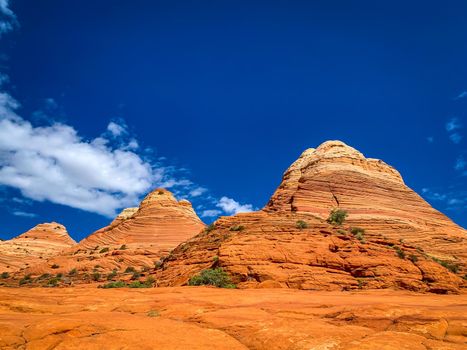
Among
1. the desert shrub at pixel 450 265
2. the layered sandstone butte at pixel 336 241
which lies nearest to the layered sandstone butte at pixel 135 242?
the layered sandstone butte at pixel 336 241

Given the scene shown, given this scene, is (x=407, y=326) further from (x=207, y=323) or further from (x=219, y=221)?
(x=219, y=221)

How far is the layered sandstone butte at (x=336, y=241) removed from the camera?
79.7 feet

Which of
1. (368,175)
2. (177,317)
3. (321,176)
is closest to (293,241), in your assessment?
(177,317)

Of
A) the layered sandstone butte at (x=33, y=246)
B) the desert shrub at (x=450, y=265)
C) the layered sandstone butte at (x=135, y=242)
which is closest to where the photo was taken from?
the desert shrub at (x=450, y=265)

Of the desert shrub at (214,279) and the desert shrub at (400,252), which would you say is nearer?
the desert shrub at (214,279)

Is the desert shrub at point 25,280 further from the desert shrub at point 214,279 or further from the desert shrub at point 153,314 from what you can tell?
the desert shrub at point 153,314

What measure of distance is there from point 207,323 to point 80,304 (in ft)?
16.2

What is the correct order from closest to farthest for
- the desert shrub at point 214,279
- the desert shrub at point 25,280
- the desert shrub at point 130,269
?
the desert shrub at point 214,279 → the desert shrub at point 25,280 → the desert shrub at point 130,269

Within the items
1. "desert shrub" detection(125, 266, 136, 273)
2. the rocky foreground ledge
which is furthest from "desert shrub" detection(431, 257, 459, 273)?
"desert shrub" detection(125, 266, 136, 273)

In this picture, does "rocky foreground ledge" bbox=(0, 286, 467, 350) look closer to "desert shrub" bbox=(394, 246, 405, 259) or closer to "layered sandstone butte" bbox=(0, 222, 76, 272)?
"desert shrub" bbox=(394, 246, 405, 259)

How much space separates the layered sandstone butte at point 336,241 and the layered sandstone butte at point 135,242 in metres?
17.2

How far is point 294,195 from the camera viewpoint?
49.3 m

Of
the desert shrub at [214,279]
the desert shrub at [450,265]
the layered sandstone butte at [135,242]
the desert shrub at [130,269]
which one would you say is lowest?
the desert shrub at [214,279]

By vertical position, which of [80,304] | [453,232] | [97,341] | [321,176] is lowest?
[97,341]
